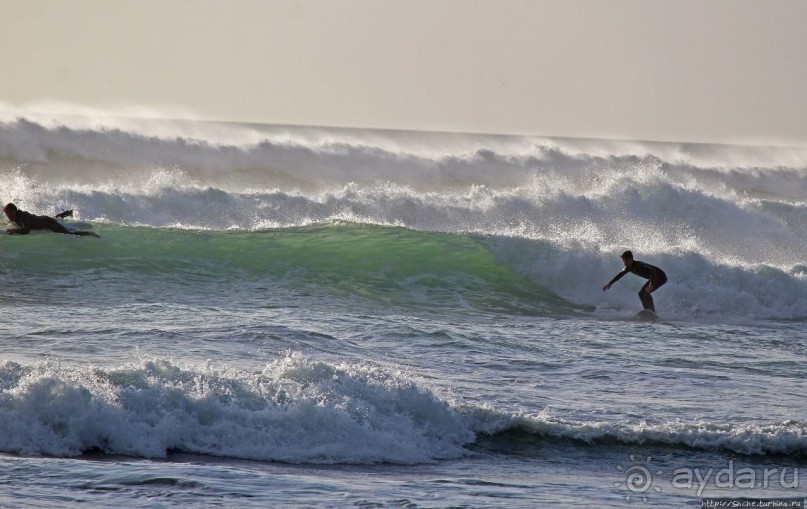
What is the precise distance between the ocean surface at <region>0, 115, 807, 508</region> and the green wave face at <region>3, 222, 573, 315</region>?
0.07 meters

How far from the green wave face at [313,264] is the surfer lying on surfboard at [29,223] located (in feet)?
0.59

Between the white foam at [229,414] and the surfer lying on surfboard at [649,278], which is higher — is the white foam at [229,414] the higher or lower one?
the lower one

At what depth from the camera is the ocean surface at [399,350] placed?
7789 millimetres

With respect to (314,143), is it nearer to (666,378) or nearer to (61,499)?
(666,378)

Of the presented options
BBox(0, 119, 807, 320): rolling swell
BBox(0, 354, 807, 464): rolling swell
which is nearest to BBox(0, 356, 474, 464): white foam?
BBox(0, 354, 807, 464): rolling swell

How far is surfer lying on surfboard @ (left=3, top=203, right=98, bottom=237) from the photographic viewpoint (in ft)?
56.0

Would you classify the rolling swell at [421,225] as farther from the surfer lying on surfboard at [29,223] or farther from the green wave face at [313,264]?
the surfer lying on surfboard at [29,223]

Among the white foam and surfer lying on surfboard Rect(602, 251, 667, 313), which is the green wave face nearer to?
surfer lying on surfboard Rect(602, 251, 667, 313)

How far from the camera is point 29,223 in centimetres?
1731

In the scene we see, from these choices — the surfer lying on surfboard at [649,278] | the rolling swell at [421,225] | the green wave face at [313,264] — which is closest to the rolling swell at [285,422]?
the green wave face at [313,264]

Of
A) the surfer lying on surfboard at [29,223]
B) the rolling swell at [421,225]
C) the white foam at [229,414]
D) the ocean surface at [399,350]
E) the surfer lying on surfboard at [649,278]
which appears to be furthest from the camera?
the rolling swell at [421,225]

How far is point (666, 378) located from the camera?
11.0m

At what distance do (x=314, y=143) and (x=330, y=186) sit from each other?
3535 millimetres

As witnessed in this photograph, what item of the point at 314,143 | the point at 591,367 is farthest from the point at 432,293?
the point at 314,143
